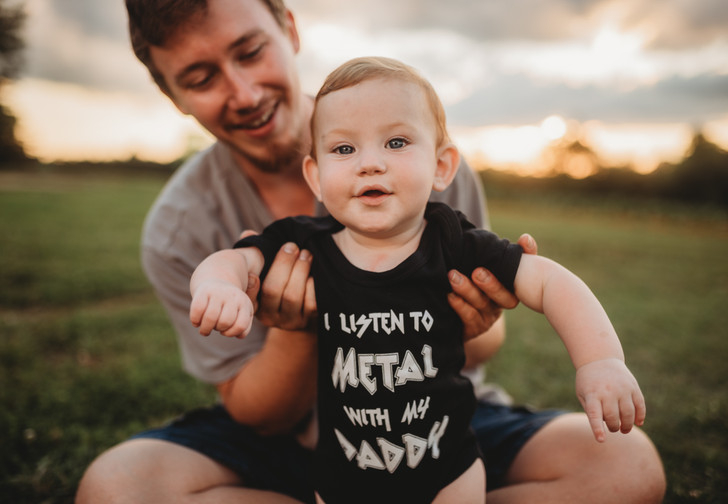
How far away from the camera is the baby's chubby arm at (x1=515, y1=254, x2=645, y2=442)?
1.19 meters

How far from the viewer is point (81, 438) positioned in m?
2.68

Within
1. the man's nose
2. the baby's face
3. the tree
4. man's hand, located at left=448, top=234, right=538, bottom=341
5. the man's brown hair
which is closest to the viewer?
the baby's face

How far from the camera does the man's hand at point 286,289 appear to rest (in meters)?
1.58

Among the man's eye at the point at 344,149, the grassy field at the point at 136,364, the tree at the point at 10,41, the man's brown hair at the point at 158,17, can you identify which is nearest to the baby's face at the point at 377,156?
the man's eye at the point at 344,149

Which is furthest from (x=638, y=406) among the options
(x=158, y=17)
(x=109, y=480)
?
(x=158, y=17)

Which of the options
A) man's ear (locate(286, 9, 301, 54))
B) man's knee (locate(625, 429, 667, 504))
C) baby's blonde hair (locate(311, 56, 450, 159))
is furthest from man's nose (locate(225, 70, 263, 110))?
man's knee (locate(625, 429, 667, 504))

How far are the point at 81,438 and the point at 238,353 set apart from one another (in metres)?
1.30

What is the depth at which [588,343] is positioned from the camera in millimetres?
1294

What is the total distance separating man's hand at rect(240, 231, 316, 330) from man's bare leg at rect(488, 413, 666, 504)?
3.63 ft

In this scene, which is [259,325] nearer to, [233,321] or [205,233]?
[205,233]

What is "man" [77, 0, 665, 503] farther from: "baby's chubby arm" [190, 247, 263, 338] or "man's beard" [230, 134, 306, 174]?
"baby's chubby arm" [190, 247, 263, 338]

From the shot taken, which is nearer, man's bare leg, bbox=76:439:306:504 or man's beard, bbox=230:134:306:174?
man's bare leg, bbox=76:439:306:504

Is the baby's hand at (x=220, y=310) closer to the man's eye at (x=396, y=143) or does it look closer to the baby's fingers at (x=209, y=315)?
the baby's fingers at (x=209, y=315)

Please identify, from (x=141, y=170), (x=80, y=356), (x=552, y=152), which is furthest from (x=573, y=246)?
(x=141, y=170)
